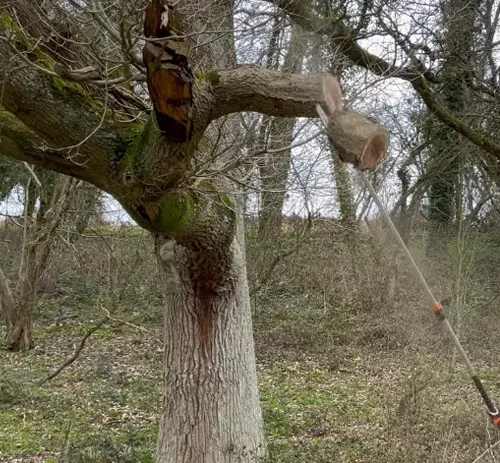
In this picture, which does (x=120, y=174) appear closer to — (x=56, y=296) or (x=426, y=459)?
(x=426, y=459)

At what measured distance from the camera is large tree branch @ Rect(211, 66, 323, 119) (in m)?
4.02

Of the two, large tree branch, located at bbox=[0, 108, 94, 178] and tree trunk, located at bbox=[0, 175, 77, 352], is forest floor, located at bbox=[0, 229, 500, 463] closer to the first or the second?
tree trunk, located at bbox=[0, 175, 77, 352]

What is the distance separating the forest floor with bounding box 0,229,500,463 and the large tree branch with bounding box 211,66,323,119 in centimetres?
242

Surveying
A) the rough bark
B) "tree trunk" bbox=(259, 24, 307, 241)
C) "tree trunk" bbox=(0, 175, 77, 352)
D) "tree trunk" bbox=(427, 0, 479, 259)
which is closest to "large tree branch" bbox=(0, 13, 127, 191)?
the rough bark

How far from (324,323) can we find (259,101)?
852 cm

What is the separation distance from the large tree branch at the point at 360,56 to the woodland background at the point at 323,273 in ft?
0.18

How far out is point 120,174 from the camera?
171 inches

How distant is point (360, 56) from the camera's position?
6.92 meters

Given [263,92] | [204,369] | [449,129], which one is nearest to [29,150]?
[263,92]

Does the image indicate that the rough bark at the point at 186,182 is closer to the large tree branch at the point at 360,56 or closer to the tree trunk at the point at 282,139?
the tree trunk at the point at 282,139

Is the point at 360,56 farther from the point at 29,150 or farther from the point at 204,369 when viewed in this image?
the point at 29,150

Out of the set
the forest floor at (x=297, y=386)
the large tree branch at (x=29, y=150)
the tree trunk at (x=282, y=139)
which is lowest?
the forest floor at (x=297, y=386)

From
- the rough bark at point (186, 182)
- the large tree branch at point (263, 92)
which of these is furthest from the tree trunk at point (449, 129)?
the large tree branch at point (263, 92)

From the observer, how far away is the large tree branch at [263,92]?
402 cm
